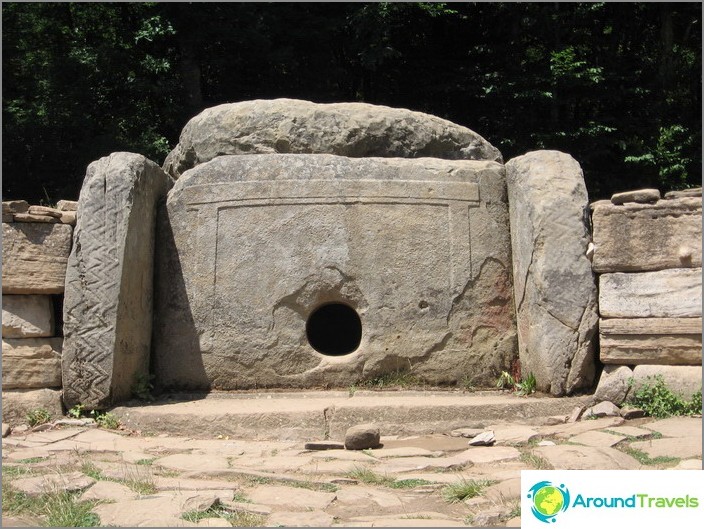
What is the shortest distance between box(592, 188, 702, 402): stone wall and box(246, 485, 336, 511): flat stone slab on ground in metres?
2.67

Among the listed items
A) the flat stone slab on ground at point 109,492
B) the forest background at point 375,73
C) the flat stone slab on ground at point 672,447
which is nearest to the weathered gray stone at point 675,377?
the flat stone slab on ground at point 672,447

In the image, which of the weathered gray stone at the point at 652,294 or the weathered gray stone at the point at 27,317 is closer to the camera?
the weathered gray stone at the point at 652,294

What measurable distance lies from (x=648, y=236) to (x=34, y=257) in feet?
14.7

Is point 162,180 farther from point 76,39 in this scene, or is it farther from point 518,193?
point 76,39

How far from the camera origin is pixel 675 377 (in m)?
5.73

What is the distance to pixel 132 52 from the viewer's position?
12.7 meters

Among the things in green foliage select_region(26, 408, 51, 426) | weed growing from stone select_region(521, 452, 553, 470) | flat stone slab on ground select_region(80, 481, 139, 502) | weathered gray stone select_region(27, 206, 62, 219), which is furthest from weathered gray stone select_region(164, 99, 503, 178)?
flat stone slab on ground select_region(80, 481, 139, 502)

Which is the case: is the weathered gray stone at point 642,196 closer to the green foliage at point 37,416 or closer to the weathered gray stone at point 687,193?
the weathered gray stone at point 687,193

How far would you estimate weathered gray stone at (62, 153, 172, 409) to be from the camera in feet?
19.9

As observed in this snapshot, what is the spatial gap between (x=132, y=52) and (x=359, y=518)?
10558 mm

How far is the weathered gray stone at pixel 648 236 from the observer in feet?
19.2

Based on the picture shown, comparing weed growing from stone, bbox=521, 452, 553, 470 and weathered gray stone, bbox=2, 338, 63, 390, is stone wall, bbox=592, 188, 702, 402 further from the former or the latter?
weathered gray stone, bbox=2, 338, 63, 390

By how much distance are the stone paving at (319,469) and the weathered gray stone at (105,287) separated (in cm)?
42

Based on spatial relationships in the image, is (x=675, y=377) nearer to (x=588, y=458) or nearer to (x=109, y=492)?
(x=588, y=458)
